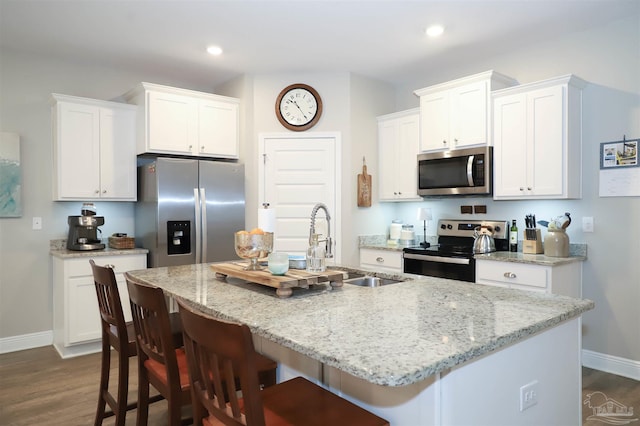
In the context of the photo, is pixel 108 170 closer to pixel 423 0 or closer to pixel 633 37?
pixel 423 0

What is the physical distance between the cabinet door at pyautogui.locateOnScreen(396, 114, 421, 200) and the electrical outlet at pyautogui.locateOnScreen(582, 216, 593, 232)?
1490 millimetres

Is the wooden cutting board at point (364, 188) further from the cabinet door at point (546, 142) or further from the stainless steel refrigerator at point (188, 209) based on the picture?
the cabinet door at point (546, 142)

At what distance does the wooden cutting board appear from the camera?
459 centimetres

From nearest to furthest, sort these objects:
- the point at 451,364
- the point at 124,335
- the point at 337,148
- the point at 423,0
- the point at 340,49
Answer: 1. the point at 451,364
2. the point at 124,335
3. the point at 423,0
4. the point at 340,49
5. the point at 337,148

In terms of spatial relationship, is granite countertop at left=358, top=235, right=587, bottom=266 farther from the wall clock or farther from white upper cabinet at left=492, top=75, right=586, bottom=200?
the wall clock

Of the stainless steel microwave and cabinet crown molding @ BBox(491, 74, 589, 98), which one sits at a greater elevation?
cabinet crown molding @ BBox(491, 74, 589, 98)

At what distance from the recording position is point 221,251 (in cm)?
423

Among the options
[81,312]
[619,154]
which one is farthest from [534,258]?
[81,312]

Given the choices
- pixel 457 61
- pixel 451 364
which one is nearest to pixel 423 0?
pixel 457 61

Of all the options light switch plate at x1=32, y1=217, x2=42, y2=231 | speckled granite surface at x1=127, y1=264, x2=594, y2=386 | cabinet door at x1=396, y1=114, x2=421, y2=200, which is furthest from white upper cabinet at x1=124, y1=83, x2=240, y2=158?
speckled granite surface at x1=127, y1=264, x2=594, y2=386

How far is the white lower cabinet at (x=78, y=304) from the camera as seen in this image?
361 centimetres

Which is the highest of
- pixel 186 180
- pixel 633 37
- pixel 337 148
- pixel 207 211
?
pixel 633 37

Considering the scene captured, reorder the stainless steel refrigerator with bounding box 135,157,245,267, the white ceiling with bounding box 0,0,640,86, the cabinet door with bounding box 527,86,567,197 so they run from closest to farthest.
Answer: the white ceiling with bounding box 0,0,640,86 → the cabinet door with bounding box 527,86,567,197 → the stainless steel refrigerator with bounding box 135,157,245,267

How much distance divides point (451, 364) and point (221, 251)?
343cm
